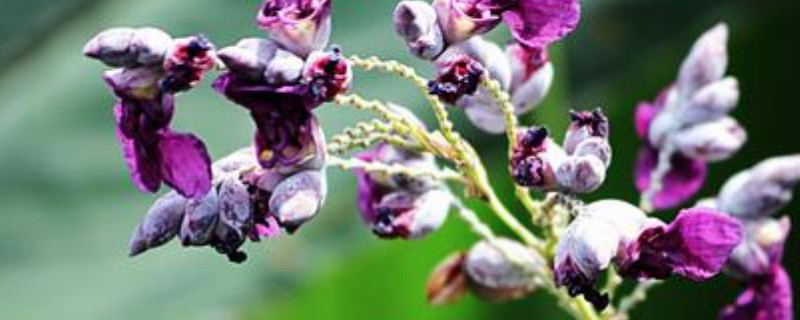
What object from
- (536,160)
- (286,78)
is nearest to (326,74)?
(286,78)

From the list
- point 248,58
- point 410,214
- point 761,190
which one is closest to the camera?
point 248,58

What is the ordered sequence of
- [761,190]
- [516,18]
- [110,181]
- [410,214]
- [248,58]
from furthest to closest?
[110,181] → [761,190] → [410,214] → [516,18] → [248,58]

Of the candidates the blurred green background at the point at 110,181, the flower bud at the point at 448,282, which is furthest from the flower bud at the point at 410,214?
the blurred green background at the point at 110,181

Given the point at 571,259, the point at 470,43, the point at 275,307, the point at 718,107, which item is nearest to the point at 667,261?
the point at 571,259

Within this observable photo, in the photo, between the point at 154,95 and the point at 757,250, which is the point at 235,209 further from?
the point at 757,250

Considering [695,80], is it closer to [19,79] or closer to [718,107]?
[718,107]

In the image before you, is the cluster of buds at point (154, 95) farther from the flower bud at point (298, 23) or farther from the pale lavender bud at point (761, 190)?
the pale lavender bud at point (761, 190)
